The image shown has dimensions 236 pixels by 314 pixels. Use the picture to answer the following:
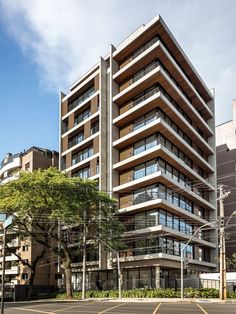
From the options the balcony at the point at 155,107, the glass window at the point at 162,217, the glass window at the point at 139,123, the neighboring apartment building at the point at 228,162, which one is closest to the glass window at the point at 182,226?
the glass window at the point at 162,217

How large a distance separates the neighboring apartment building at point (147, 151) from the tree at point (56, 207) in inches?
228

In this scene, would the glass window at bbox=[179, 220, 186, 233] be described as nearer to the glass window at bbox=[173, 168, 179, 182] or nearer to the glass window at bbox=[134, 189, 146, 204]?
the glass window at bbox=[173, 168, 179, 182]

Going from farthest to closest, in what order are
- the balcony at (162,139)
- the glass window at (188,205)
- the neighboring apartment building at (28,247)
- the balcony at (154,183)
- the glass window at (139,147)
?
the neighboring apartment building at (28,247) → the glass window at (188,205) → the glass window at (139,147) → the balcony at (162,139) → the balcony at (154,183)

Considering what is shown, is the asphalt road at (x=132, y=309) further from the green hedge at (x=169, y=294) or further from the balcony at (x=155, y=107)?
the balcony at (x=155, y=107)

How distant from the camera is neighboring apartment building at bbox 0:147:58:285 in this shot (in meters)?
76.0

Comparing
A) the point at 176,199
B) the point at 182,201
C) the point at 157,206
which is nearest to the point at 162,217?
the point at 157,206

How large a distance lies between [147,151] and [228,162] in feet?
94.3

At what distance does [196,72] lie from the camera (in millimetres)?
73938

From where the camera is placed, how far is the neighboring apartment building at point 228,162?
79412 millimetres

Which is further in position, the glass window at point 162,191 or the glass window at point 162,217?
Result: the glass window at point 162,191

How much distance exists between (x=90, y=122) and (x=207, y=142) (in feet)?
71.2

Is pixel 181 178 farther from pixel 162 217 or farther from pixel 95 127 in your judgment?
pixel 95 127

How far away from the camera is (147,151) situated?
60.3 m

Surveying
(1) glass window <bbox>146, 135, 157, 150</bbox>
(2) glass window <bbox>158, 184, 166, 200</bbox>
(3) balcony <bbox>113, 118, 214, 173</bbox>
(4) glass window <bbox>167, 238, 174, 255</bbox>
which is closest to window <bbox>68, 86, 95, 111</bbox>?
(3) balcony <bbox>113, 118, 214, 173</bbox>
